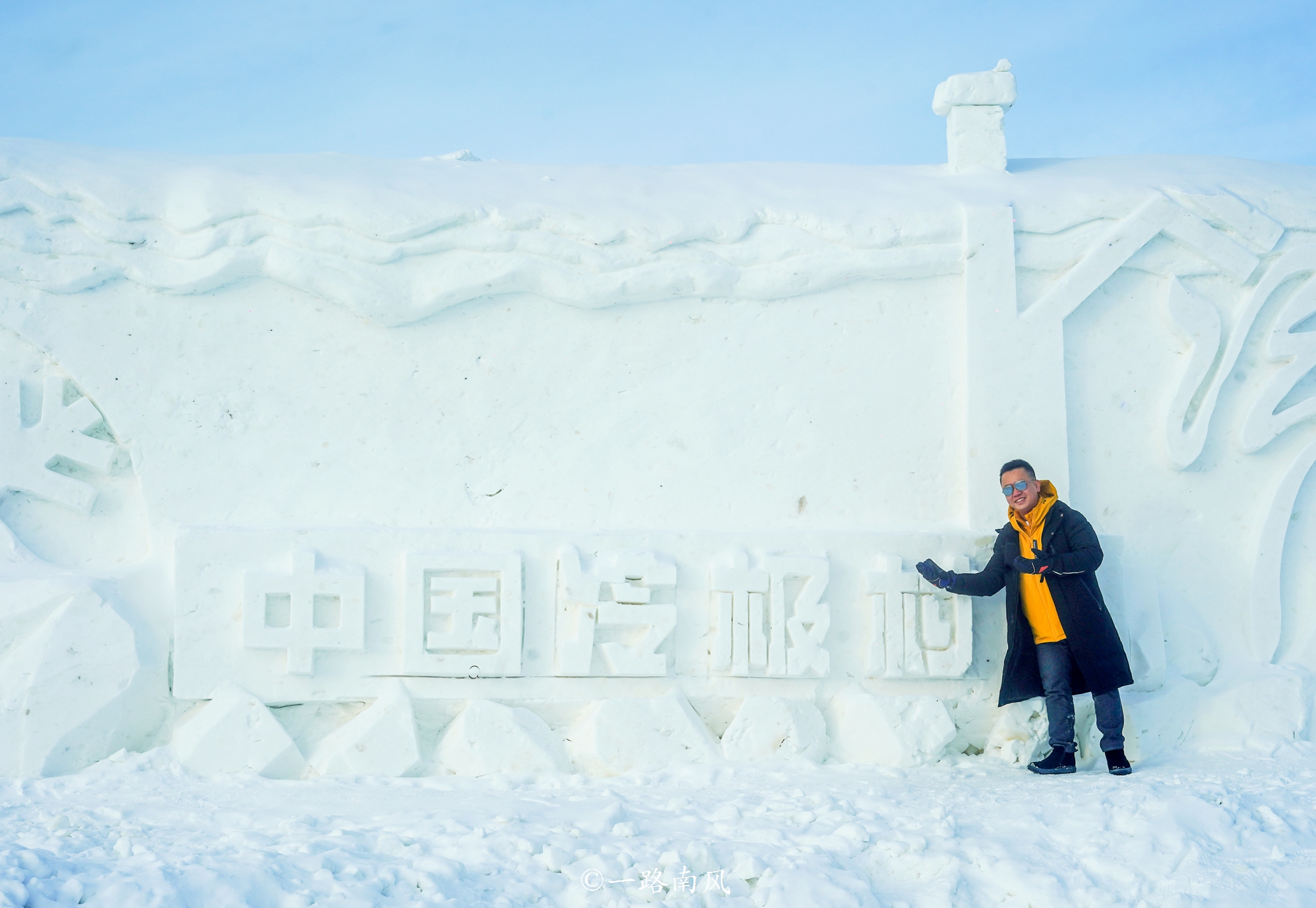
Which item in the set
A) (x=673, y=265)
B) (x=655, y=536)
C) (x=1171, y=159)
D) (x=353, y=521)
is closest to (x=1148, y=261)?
(x=1171, y=159)

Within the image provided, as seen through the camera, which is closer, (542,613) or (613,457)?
(542,613)

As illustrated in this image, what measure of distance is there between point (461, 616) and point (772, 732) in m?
1.23

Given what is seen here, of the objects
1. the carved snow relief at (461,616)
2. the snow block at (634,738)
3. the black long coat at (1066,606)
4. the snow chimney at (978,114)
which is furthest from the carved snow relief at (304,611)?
the snow chimney at (978,114)

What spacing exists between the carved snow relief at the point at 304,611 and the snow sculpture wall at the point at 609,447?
1 cm

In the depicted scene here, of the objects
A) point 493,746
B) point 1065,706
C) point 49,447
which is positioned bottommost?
point 493,746

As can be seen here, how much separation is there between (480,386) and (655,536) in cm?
90

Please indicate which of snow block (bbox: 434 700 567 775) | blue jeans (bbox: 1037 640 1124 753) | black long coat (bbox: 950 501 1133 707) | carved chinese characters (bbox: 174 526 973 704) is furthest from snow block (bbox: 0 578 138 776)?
blue jeans (bbox: 1037 640 1124 753)

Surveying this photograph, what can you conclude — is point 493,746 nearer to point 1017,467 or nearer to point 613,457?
point 613,457

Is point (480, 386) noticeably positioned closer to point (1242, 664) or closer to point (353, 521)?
point (353, 521)

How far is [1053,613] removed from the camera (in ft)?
13.3

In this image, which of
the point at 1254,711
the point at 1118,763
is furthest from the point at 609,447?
the point at 1254,711

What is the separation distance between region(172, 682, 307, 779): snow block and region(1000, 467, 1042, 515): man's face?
9.03 ft

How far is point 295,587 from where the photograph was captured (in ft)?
12.9

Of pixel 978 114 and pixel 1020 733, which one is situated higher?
pixel 978 114
